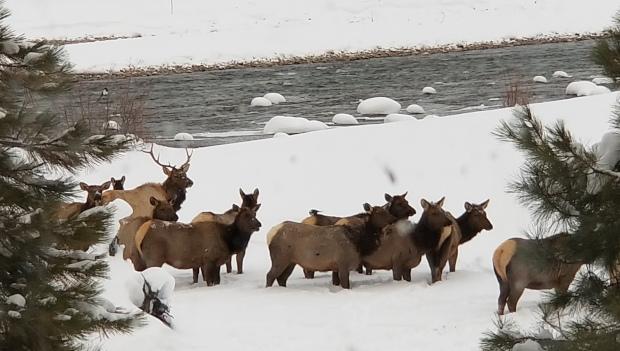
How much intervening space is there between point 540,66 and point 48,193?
2620cm

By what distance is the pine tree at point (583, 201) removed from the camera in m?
4.56

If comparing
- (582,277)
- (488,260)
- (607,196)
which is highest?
(607,196)

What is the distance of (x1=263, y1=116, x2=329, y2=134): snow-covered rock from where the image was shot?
65.0 feet

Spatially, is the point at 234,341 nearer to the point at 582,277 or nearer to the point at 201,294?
the point at 201,294

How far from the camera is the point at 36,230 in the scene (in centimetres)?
455

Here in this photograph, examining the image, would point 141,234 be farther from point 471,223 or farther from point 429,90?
point 429,90

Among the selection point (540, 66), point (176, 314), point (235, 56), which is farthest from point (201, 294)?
point (235, 56)

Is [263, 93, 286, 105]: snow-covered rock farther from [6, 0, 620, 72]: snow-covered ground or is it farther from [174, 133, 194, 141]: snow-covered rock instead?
[6, 0, 620, 72]: snow-covered ground

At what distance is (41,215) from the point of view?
4.59m

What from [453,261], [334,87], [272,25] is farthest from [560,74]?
[453,261]

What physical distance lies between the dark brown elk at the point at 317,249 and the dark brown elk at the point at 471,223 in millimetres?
1114

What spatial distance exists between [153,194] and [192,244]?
7.59 feet

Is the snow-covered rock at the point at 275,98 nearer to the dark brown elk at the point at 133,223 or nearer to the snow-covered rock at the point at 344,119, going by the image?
the snow-covered rock at the point at 344,119

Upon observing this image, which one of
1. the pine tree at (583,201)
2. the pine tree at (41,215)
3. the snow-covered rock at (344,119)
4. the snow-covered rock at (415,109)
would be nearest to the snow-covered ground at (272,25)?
the snow-covered rock at (344,119)
